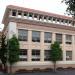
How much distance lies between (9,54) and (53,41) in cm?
1060

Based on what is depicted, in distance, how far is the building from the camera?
4181cm

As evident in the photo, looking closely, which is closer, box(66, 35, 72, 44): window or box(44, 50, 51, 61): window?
box(44, 50, 51, 61): window

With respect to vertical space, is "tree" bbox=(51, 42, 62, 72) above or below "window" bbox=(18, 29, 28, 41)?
below

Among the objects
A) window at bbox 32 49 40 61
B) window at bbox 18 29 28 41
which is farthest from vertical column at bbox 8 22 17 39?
window at bbox 32 49 40 61

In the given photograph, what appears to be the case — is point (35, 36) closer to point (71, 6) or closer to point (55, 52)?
point (55, 52)

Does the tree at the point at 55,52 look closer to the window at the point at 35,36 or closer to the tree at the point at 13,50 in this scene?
the window at the point at 35,36

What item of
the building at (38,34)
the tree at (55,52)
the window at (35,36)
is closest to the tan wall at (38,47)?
the building at (38,34)

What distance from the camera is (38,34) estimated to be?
44.6 metres

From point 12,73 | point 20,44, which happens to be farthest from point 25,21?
point 12,73

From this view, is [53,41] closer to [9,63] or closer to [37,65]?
[37,65]

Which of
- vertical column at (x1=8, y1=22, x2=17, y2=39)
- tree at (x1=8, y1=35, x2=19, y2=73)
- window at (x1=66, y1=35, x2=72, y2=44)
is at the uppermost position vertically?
vertical column at (x1=8, y1=22, x2=17, y2=39)

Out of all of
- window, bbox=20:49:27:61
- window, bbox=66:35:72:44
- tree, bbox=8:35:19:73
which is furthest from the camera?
window, bbox=66:35:72:44

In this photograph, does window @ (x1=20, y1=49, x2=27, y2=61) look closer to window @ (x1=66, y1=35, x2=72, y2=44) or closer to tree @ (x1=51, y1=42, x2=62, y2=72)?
tree @ (x1=51, y1=42, x2=62, y2=72)

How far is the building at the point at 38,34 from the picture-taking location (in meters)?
41.8
